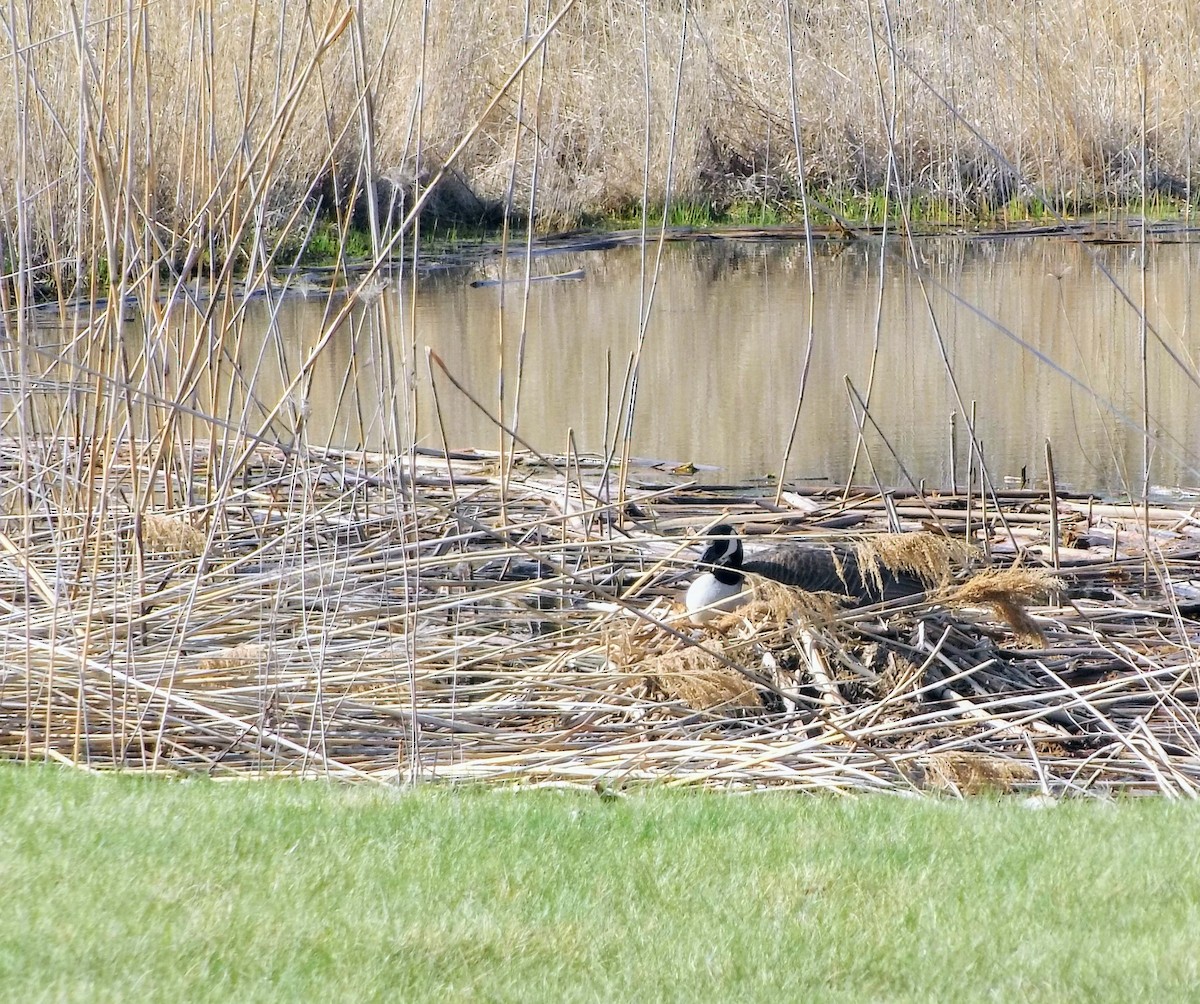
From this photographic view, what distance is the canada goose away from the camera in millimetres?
4504

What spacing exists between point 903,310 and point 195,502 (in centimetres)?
768

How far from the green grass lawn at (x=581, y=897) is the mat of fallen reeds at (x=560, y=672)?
0.39 m

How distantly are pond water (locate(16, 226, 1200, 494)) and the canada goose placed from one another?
59cm

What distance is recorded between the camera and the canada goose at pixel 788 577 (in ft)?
14.8

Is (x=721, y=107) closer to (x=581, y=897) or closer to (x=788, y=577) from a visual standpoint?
(x=788, y=577)

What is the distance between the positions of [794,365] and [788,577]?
5.90 m

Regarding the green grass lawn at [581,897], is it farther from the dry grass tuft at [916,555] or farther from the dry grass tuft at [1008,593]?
the dry grass tuft at [916,555]

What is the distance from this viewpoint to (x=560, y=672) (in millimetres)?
4469

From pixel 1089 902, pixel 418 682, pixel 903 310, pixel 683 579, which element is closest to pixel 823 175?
pixel 903 310

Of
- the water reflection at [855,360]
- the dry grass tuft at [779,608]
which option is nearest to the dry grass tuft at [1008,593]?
the dry grass tuft at [779,608]

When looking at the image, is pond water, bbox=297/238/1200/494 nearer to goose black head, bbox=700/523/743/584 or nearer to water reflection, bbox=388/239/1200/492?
water reflection, bbox=388/239/1200/492

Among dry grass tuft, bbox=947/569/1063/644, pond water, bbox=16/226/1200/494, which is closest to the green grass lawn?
dry grass tuft, bbox=947/569/1063/644

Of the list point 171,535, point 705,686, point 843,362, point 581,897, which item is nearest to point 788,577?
point 705,686

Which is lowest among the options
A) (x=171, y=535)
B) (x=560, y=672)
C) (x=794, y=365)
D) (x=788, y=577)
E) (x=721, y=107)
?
(x=560, y=672)
